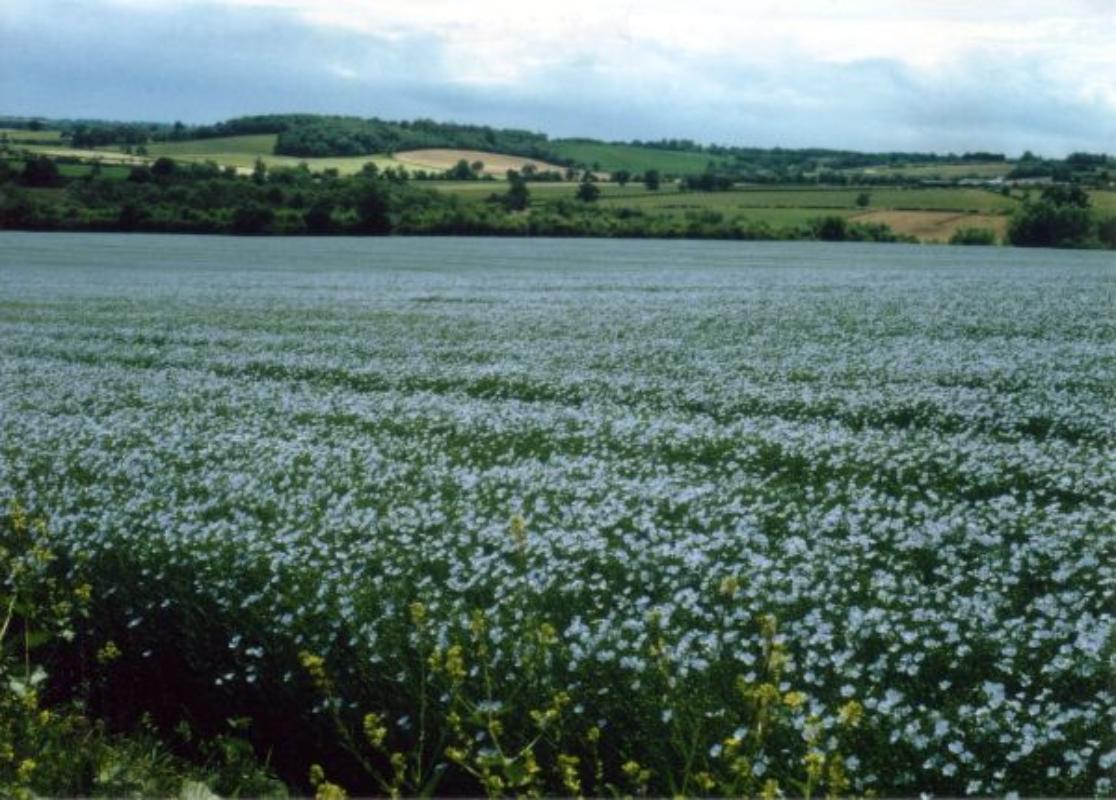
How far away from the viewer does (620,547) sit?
866 centimetres

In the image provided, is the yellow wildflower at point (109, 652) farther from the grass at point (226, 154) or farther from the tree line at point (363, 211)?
the tree line at point (363, 211)

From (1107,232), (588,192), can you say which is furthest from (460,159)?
(1107,232)

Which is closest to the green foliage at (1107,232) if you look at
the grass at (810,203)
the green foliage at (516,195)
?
the grass at (810,203)

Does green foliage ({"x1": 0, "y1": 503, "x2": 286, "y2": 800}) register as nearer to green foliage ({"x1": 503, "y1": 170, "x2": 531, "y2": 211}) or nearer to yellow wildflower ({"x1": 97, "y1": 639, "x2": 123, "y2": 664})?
yellow wildflower ({"x1": 97, "y1": 639, "x2": 123, "y2": 664})

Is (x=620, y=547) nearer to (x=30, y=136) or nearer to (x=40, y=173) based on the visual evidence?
(x=30, y=136)

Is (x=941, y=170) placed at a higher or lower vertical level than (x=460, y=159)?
higher

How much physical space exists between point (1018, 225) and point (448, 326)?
49.6m

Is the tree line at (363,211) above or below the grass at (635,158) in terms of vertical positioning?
below

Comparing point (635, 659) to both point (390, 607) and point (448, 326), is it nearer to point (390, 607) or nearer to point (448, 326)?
point (390, 607)

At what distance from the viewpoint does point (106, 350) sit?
24453 mm

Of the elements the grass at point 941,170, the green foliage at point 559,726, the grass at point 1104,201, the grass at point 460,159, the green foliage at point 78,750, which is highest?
the grass at point 941,170

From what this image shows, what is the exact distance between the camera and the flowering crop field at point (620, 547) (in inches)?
234

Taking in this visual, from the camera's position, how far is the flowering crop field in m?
5.95

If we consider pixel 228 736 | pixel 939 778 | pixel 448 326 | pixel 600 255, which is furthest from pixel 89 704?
pixel 600 255
